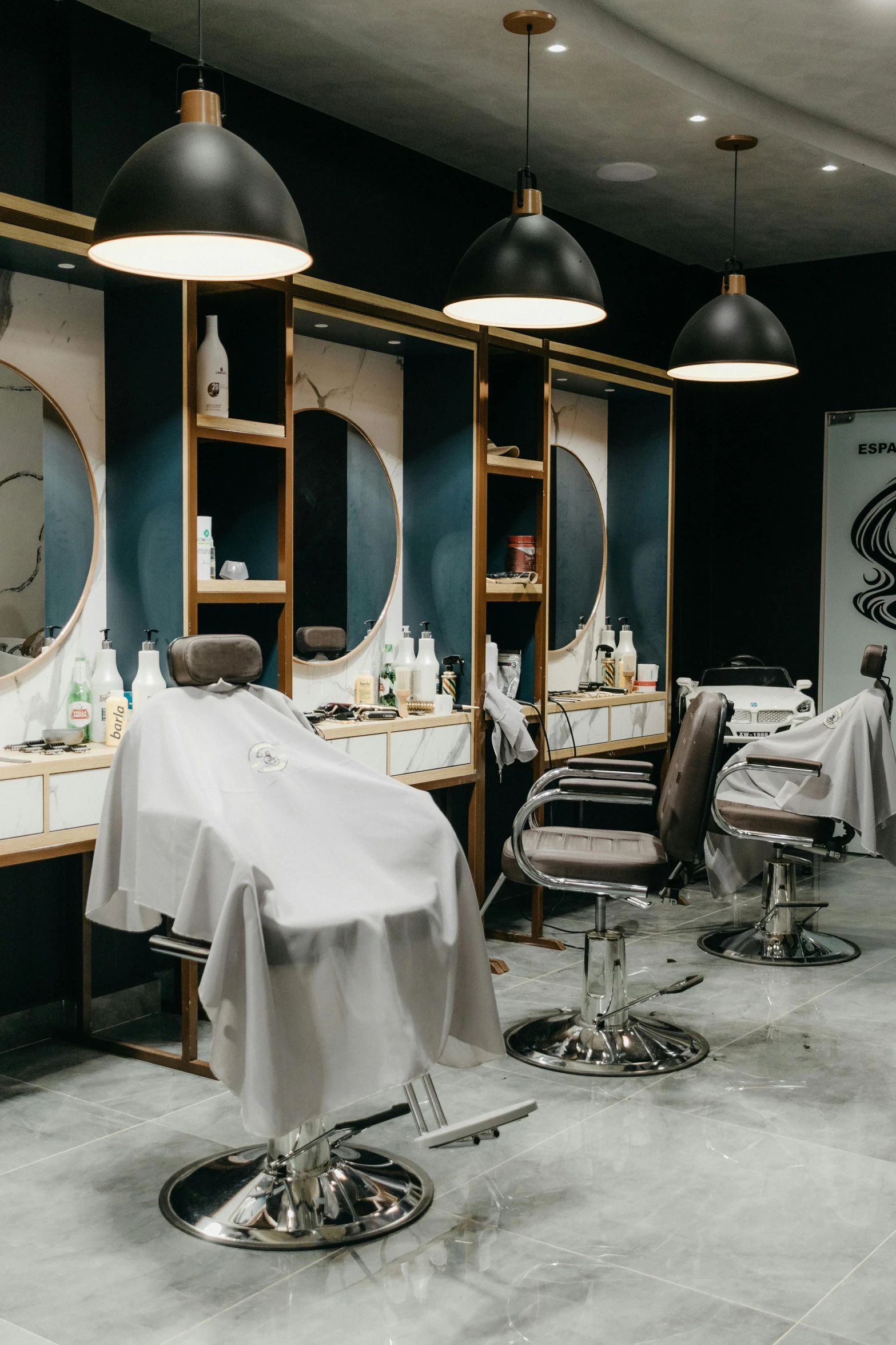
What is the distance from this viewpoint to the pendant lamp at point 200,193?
226cm

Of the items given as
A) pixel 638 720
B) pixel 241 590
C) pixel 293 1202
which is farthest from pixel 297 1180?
pixel 638 720

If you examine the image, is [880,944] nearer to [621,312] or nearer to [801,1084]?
[801,1084]

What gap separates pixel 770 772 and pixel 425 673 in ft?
4.23

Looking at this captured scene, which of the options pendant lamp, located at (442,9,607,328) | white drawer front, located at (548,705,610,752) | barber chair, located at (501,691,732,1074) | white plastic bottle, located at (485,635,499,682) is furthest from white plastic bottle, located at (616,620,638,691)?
pendant lamp, located at (442,9,607,328)

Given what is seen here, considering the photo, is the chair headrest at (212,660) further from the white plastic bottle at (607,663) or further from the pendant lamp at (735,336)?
the white plastic bottle at (607,663)

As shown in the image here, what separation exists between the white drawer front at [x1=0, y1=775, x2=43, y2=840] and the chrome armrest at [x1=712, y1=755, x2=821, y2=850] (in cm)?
199

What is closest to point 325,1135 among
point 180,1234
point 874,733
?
point 180,1234

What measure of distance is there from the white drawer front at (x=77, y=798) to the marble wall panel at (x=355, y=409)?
108 cm

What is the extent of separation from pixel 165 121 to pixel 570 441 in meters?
2.39

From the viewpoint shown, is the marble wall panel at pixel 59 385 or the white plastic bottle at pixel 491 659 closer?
the marble wall panel at pixel 59 385

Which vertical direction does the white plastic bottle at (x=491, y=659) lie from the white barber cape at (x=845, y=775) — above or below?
above

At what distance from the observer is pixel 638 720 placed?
526 centimetres

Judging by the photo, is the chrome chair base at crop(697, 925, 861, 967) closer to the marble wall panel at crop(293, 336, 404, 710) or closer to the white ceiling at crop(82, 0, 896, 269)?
the marble wall panel at crop(293, 336, 404, 710)

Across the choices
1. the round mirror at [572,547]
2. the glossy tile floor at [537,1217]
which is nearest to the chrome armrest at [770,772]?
the glossy tile floor at [537,1217]
